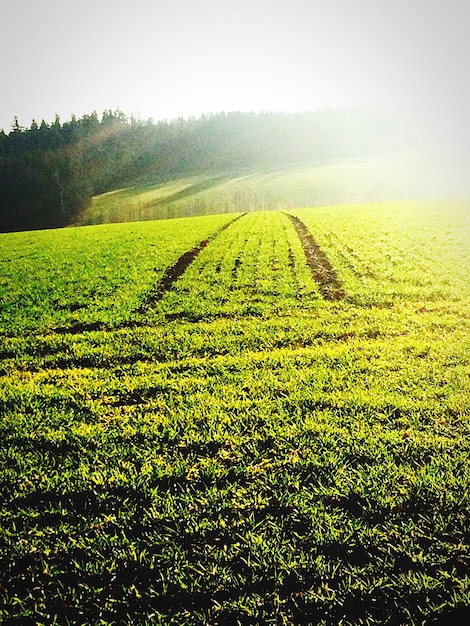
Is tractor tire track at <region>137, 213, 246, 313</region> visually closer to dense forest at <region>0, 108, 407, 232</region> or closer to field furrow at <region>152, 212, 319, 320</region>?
field furrow at <region>152, 212, 319, 320</region>

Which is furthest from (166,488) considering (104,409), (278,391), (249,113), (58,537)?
(249,113)

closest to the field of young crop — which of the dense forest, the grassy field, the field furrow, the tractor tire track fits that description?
the field furrow

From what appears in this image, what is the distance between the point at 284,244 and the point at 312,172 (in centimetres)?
10940

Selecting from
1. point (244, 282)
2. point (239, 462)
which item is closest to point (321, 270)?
point (244, 282)

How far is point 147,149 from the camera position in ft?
516

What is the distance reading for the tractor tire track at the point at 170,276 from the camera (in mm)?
18733

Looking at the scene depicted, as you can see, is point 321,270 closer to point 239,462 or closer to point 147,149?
point 239,462

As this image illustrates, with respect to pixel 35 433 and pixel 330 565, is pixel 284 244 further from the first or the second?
pixel 330 565

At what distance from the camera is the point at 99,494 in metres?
6.51

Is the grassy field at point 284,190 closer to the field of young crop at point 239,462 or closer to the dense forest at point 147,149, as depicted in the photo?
the dense forest at point 147,149

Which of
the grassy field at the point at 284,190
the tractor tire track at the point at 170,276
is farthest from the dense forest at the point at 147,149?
the tractor tire track at the point at 170,276

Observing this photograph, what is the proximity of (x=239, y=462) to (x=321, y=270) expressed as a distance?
1692 cm

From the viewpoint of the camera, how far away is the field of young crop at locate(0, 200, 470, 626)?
488cm

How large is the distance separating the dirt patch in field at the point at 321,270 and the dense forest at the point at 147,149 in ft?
278
